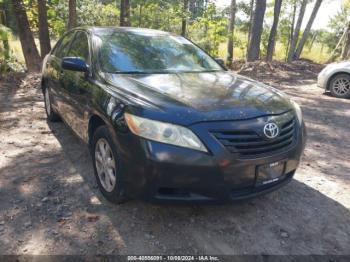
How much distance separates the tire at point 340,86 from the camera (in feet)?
28.5

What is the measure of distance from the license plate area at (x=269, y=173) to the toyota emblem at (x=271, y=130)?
0.82 feet

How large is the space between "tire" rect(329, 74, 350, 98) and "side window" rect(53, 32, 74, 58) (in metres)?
6.87

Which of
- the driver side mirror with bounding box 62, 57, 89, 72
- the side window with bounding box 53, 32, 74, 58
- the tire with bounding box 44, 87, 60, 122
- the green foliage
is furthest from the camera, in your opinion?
the green foliage

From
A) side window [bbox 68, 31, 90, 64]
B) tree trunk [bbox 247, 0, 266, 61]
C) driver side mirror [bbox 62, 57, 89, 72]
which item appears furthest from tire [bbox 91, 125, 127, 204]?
tree trunk [bbox 247, 0, 266, 61]

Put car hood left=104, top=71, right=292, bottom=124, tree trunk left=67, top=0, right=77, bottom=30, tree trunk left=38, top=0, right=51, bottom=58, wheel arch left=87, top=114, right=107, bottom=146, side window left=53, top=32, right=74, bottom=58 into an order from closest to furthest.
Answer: car hood left=104, top=71, right=292, bottom=124
wheel arch left=87, top=114, right=107, bottom=146
side window left=53, top=32, right=74, bottom=58
tree trunk left=38, top=0, right=51, bottom=58
tree trunk left=67, top=0, right=77, bottom=30

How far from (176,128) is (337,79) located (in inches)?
300

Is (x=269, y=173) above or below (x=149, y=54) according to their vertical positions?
below

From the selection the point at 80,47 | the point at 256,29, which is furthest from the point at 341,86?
the point at 80,47

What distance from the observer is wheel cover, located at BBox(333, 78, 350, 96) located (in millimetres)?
8695

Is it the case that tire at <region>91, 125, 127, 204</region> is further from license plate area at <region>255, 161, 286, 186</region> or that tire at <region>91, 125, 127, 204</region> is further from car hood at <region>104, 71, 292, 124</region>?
license plate area at <region>255, 161, 286, 186</region>

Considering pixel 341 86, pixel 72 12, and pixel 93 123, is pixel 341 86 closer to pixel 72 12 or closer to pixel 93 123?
pixel 93 123

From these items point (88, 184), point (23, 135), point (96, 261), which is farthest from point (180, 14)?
point (96, 261)

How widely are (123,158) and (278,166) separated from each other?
136cm

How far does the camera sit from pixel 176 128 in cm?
263
